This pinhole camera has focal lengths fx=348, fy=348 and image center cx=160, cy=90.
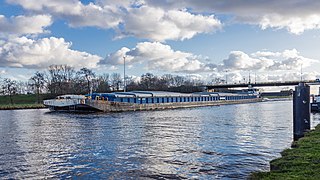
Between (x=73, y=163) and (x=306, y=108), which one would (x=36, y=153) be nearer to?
(x=73, y=163)

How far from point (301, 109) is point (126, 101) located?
223 ft

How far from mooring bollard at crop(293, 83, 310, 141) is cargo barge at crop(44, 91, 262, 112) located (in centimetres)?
5762

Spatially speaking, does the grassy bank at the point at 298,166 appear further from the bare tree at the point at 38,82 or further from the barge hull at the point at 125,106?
the bare tree at the point at 38,82

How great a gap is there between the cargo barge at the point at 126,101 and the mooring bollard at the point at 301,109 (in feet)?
189

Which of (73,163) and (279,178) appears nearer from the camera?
(279,178)

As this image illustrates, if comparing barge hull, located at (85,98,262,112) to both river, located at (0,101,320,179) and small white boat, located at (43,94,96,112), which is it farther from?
river, located at (0,101,320,179)

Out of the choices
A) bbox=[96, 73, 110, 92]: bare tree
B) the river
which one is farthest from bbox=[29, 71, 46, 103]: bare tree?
the river

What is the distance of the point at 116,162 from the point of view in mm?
18562

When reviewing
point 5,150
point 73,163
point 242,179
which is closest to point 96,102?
point 5,150

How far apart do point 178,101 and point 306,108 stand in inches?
3505

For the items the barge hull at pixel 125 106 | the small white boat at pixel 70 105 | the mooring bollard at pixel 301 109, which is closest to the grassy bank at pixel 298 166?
the mooring bollard at pixel 301 109

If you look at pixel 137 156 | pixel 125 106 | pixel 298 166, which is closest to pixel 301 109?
pixel 298 166

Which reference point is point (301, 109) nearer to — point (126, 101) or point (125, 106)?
point (125, 106)

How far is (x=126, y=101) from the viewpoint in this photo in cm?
8856
